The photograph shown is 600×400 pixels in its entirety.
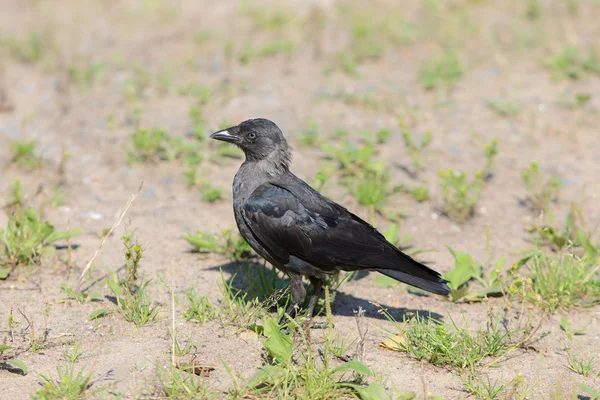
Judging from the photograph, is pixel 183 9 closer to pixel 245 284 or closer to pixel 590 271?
pixel 245 284

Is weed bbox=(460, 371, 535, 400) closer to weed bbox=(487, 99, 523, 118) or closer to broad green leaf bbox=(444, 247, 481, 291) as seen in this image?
broad green leaf bbox=(444, 247, 481, 291)

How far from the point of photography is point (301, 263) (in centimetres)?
505

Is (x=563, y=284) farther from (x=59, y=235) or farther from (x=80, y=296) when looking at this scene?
(x=59, y=235)

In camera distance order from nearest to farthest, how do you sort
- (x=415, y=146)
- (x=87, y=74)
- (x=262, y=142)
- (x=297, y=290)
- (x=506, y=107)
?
(x=297, y=290) < (x=262, y=142) < (x=415, y=146) < (x=506, y=107) < (x=87, y=74)

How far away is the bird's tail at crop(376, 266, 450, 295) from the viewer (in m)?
4.96

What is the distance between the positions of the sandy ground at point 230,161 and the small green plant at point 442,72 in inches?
4.7

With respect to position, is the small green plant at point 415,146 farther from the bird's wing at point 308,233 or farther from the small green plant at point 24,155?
the small green plant at point 24,155

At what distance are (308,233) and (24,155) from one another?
345cm

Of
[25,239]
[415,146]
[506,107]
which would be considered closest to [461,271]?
[415,146]

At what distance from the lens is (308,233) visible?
5070mm

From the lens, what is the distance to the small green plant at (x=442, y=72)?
8.84m

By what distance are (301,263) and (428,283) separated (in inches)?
34.1

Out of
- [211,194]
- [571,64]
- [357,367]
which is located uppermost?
[571,64]

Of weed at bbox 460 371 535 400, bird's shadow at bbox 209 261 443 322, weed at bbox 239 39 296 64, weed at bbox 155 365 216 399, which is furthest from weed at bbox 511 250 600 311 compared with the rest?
weed at bbox 239 39 296 64
